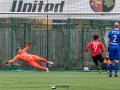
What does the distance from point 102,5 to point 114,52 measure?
1353 cm

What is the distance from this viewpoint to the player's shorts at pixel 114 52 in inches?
846

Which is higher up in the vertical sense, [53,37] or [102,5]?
[102,5]

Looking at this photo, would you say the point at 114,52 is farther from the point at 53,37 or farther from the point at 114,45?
the point at 53,37

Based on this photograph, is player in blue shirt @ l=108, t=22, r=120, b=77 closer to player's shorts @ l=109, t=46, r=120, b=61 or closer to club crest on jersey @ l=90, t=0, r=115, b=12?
player's shorts @ l=109, t=46, r=120, b=61

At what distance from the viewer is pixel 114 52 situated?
2161cm

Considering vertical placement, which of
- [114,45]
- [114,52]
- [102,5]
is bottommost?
[114,52]

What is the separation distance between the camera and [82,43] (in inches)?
1157

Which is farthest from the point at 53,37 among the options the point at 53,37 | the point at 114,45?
the point at 114,45

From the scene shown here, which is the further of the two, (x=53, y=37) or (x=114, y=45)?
(x=53, y=37)

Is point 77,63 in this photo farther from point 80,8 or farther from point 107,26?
point 80,8

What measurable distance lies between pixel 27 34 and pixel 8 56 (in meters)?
1.46

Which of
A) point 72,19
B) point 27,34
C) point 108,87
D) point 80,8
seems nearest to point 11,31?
point 27,34

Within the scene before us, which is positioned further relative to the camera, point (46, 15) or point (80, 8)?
point (80, 8)

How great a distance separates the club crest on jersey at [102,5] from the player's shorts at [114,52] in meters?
13.2
